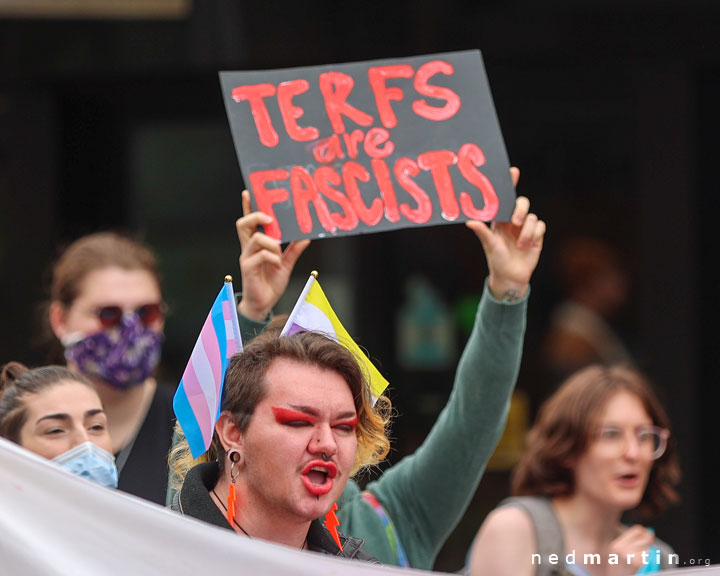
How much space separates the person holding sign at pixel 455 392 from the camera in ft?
9.84

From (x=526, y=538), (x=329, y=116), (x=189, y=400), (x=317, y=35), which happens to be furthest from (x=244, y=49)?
(x=189, y=400)

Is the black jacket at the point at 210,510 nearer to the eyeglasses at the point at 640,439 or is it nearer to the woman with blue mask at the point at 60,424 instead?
the woman with blue mask at the point at 60,424

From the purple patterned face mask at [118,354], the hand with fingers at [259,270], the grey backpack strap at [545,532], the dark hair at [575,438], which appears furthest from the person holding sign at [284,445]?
the dark hair at [575,438]

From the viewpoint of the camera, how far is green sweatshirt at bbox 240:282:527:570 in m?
3.05

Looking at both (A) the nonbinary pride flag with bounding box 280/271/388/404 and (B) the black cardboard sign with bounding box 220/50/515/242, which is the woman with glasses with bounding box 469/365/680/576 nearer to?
(B) the black cardboard sign with bounding box 220/50/515/242

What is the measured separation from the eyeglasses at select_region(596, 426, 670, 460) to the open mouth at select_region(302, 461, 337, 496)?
1553 millimetres

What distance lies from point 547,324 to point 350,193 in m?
3.53

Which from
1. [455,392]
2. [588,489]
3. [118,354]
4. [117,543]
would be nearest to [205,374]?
[117,543]

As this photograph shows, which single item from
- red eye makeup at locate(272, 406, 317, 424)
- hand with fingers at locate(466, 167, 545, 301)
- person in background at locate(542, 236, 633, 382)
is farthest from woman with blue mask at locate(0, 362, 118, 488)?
person in background at locate(542, 236, 633, 382)

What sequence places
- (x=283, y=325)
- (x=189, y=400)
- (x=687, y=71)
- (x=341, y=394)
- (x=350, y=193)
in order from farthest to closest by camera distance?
(x=687, y=71) < (x=350, y=193) < (x=283, y=325) < (x=189, y=400) < (x=341, y=394)

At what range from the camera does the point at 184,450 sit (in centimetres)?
258

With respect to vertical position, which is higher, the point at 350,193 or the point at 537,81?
the point at 537,81

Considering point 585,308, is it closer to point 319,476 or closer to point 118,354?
point 118,354

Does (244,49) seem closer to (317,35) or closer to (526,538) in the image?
(317,35)
